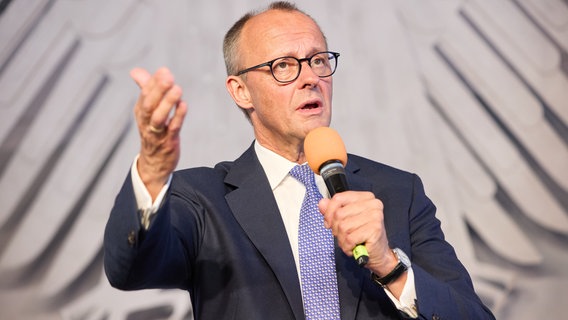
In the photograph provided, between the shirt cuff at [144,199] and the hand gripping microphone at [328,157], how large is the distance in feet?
1.09

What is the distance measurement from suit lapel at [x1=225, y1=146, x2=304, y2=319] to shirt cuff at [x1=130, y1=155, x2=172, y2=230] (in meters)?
0.40

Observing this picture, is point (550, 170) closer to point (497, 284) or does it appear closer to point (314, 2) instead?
point (497, 284)

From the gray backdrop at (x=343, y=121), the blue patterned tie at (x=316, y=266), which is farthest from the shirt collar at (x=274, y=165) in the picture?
the gray backdrop at (x=343, y=121)

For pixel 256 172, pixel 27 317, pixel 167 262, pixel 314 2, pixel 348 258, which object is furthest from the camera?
pixel 314 2

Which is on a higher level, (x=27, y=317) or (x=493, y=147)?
(x=493, y=147)

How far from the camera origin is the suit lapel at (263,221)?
1575mm

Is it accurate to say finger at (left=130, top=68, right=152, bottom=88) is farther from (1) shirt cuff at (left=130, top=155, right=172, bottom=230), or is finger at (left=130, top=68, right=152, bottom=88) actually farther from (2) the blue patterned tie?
(2) the blue patterned tie

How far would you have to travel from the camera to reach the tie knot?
1824 millimetres

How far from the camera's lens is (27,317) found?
2736 mm

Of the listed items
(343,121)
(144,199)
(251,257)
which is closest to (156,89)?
(144,199)

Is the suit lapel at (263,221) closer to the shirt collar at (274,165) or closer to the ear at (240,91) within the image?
the shirt collar at (274,165)

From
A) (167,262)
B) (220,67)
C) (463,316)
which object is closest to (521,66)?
(220,67)

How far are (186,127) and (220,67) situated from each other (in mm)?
329

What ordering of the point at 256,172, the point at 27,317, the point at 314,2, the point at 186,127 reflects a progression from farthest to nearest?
1. the point at 314,2
2. the point at 186,127
3. the point at 27,317
4. the point at 256,172
